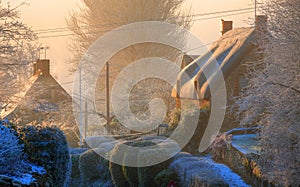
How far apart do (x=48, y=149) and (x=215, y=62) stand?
16.3 meters

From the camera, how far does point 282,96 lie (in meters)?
14.8

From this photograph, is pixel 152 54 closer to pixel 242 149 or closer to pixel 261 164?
pixel 242 149

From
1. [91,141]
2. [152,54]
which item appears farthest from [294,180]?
[152,54]

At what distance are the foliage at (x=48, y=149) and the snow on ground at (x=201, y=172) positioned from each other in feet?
13.2

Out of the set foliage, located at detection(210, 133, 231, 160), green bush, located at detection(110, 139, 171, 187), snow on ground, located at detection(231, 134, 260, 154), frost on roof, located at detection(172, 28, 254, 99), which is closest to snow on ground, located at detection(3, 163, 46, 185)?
green bush, located at detection(110, 139, 171, 187)

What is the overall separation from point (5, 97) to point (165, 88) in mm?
18730

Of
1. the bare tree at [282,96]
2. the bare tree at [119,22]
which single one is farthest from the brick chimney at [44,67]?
the bare tree at [282,96]

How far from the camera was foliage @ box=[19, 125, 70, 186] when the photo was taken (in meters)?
11.8

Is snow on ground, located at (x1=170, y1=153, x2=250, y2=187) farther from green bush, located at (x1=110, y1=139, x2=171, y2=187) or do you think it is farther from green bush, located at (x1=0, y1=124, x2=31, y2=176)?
green bush, located at (x1=0, y1=124, x2=31, y2=176)

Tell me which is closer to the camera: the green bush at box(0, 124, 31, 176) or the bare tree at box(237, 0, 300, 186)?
the green bush at box(0, 124, 31, 176)

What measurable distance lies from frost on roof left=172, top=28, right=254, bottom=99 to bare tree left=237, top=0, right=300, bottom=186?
→ 9555 millimetres

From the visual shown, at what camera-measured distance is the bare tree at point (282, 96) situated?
47.5 feet

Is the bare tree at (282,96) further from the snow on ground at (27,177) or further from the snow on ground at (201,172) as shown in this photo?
the snow on ground at (27,177)

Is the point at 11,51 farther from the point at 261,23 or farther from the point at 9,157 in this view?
the point at 9,157
